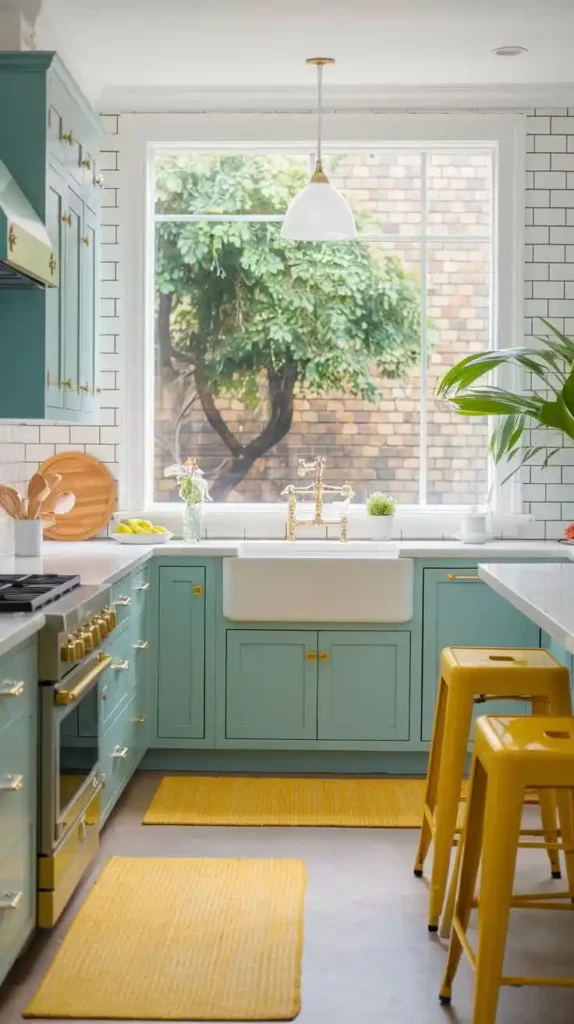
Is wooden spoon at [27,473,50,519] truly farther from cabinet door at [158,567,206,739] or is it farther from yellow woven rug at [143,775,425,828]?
yellow woven rug at [143,775,425,828]

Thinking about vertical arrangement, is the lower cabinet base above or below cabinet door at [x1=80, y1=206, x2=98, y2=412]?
below

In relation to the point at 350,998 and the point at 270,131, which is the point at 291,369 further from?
the point at 350,998

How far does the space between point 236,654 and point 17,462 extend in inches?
53.4

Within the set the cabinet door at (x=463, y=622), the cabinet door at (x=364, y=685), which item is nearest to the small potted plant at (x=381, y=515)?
the cabinet door at (x=463, y=622)

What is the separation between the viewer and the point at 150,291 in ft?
19.5

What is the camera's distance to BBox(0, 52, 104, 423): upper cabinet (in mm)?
4250

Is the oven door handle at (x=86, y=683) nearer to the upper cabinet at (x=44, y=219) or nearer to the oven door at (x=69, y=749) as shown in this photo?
the oven door at (x=69, y=749)

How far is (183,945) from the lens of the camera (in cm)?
353

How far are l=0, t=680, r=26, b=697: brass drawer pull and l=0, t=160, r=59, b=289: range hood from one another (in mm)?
1254

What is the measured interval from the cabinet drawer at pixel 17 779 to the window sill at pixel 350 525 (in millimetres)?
2618

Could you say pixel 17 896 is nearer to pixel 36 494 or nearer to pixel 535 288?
pixel 36 494

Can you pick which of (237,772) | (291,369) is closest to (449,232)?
(291,369)

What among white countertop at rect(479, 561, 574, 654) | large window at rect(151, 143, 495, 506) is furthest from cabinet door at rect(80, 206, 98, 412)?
white countertop at rect(479, 561, 574, 654)

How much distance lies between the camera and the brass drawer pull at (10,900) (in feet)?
9.57
